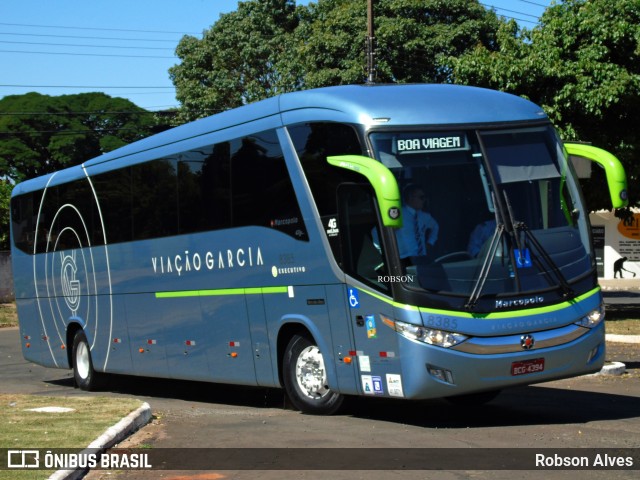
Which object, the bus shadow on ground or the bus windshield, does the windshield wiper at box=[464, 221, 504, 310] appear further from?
the bus shadow on ground

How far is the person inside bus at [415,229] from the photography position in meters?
10.2

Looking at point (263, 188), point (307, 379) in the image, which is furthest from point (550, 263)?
point (263, 188)

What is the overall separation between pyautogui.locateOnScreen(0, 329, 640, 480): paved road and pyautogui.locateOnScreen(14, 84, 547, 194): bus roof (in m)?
3.14

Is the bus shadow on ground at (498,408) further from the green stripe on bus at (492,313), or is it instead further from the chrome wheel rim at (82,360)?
the chrome wheel rim at (82,360)

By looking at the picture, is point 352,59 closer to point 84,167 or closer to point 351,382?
point 84,167

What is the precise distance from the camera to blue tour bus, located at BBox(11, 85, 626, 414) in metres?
10.2

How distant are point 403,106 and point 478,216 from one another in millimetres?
1424

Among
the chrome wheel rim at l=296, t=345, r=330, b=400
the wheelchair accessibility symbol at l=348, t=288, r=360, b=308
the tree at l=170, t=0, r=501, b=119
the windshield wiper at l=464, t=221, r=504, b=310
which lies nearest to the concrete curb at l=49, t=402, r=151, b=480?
the chrome wheel rim at l=296, t=345, r=330, b=400

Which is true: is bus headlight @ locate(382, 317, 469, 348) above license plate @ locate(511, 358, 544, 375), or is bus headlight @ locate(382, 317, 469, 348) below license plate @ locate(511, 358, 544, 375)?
above

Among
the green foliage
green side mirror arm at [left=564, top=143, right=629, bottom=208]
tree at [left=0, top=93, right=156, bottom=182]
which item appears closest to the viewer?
green side mirror arm at [left=564, top=143, right=629, bottom=208]

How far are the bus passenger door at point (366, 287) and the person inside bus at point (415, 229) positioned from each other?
0.28 meters

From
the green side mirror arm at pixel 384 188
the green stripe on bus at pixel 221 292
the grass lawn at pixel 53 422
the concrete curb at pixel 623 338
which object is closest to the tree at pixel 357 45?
the concrete curb at pixel 623 338

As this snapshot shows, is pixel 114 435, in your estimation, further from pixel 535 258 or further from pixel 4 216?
pixel 4 216

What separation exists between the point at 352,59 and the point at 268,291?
26.8 meters
